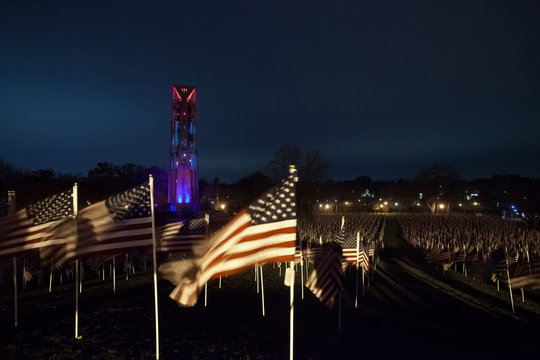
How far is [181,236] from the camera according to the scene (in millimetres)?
14477

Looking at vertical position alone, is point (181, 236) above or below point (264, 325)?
above

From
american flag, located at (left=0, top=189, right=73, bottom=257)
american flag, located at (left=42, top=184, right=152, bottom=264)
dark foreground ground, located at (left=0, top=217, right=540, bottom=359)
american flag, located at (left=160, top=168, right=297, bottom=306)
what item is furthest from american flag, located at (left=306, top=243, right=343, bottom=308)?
american flag, located at (left=0, top=189, right=73, bottom=257)

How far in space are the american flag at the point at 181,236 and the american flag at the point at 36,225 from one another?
5465 millimetres

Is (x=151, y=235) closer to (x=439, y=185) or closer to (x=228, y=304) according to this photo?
(x=228, y=304)

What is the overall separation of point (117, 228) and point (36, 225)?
2696 mm

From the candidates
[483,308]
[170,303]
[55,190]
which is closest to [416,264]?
[483,308]

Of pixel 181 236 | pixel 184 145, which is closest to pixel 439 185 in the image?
pixel 184 145

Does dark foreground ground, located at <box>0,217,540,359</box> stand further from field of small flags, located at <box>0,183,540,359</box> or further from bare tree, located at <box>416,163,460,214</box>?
bare tree, located at <box>416,163,460,214</box>

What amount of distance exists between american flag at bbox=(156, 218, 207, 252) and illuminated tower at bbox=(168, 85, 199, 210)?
2501 inches

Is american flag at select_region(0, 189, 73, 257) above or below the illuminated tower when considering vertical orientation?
below

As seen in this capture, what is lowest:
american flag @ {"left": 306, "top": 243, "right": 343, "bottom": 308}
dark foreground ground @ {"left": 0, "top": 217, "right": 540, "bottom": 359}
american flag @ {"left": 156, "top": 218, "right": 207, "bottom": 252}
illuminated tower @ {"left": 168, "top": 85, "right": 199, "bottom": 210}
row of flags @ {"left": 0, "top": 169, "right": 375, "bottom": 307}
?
dark foreground ground @ {"left": 0, "top": 217, "right": 540, "bottom": 359}

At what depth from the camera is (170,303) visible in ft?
40.3

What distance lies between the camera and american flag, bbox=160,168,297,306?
19.3ft

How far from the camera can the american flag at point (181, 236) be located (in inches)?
557
